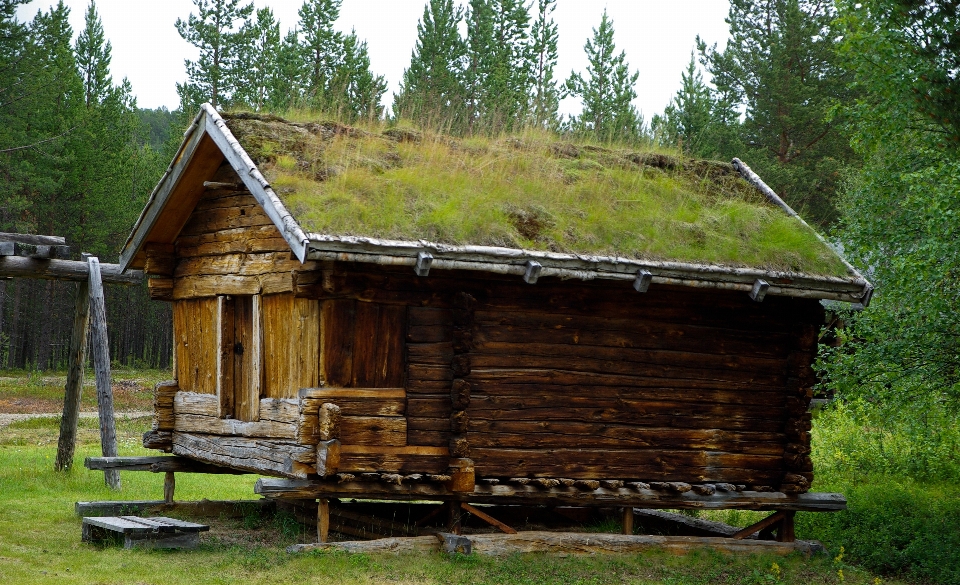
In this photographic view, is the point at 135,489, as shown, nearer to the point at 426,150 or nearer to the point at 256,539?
the point at 256,539

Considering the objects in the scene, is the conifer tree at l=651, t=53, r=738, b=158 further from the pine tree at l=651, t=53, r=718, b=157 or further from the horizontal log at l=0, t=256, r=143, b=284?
the horizontal log at l=0, t=256, r=143, b=284

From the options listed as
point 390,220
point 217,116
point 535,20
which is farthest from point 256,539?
point 535,20

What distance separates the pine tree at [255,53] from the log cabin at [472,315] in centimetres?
3443

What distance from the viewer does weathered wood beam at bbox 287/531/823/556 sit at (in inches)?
403

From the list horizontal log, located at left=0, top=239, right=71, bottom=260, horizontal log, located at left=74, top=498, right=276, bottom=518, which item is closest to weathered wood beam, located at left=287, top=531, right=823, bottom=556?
horizontal log, located at left=74, top=498, right=276, bottom=518

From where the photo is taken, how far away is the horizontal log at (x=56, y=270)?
14.2m

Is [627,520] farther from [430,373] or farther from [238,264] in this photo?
[238,264]

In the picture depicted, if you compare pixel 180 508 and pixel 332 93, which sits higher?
pixel 332 93

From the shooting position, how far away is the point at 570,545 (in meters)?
11.0

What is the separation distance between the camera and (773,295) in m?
12.0

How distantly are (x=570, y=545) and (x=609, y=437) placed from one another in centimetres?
136

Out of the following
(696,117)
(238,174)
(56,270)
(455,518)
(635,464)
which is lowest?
(455,518)

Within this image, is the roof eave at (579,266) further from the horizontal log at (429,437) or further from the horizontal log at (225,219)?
the horizontal log at (225,219)

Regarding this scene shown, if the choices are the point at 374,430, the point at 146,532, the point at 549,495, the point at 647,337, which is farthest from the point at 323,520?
the point at 647,337
